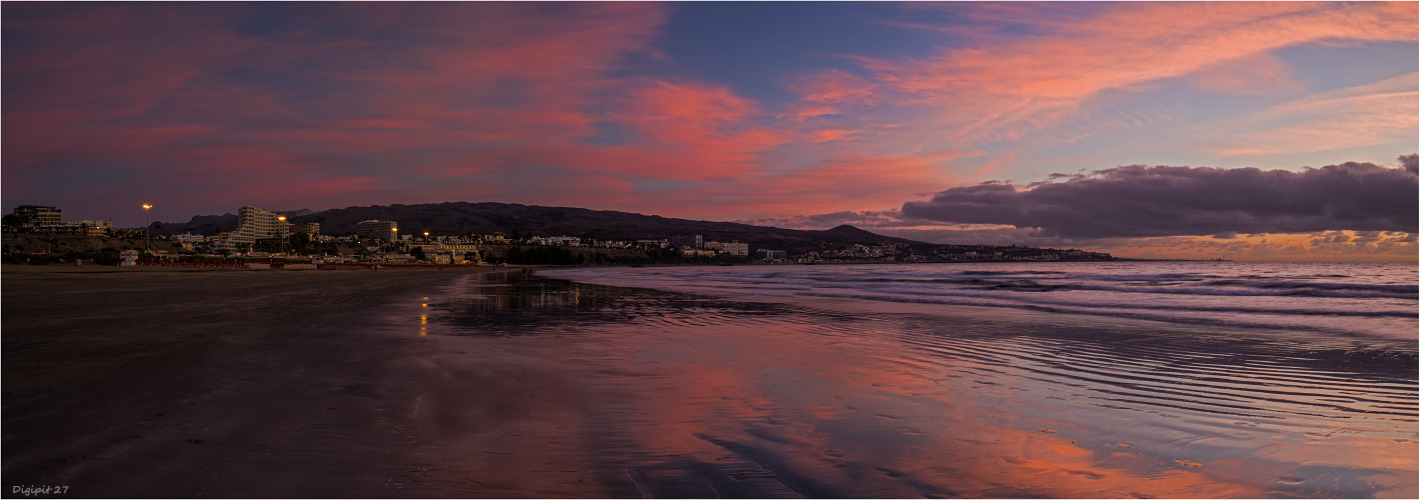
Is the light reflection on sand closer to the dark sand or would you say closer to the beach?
the beach

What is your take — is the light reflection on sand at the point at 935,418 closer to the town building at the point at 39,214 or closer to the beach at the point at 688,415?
the beach at the point at 688,415

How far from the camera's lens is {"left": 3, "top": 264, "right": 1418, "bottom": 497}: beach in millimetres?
4395

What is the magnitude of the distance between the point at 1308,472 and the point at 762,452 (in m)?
4.17

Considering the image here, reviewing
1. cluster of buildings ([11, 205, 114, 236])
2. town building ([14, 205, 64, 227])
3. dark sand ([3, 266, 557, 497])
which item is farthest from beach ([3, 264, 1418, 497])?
town building ([14, 205, 64, 227])

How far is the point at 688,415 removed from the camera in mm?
6344

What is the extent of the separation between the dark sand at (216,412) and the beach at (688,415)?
0.03 m

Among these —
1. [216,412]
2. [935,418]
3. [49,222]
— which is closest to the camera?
[216,412]

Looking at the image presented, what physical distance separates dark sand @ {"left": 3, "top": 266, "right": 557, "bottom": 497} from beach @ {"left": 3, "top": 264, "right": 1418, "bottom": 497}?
3 centimetres

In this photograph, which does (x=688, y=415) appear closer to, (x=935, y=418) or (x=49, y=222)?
(x=935, y=418)

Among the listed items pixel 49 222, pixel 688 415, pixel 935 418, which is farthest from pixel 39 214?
pixel 935 418

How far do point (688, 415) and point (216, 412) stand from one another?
4.38m

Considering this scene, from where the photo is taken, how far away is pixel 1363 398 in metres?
7.47

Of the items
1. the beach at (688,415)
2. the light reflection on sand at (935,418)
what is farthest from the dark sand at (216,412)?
the light reflection on sand at (935,418)

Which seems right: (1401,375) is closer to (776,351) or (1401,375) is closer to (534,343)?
(776,351)
